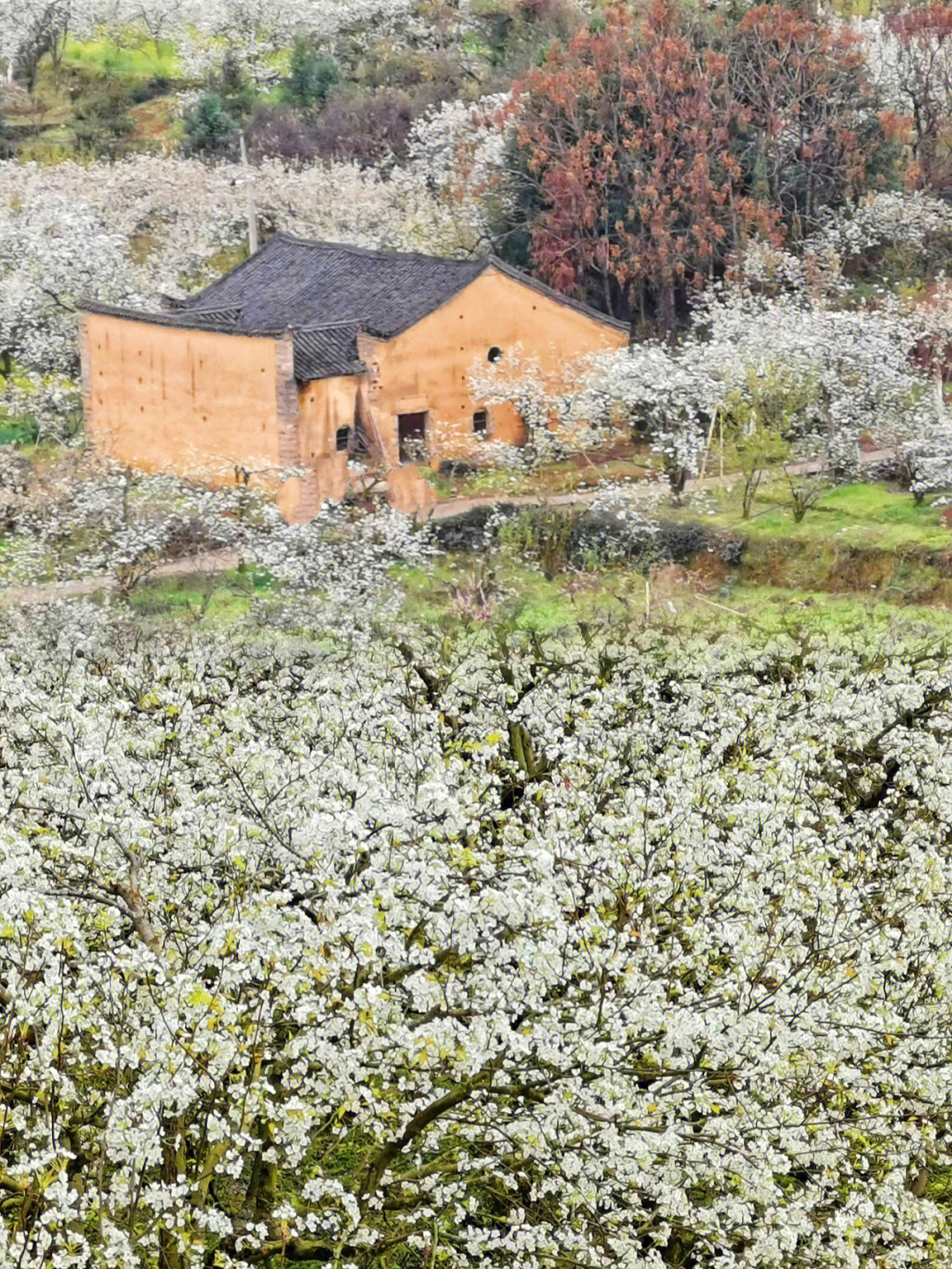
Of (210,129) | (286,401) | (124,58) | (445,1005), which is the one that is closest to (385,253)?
(286,401)

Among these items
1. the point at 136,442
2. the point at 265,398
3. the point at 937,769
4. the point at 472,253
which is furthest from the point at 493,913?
the point at 472,253

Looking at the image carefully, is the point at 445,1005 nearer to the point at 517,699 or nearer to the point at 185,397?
the point at 517,699

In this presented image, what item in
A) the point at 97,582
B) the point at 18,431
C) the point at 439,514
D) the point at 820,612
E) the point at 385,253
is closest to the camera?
the point at 820,612

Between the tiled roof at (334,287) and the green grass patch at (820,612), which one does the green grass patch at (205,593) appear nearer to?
the tiled roof at (334,287)

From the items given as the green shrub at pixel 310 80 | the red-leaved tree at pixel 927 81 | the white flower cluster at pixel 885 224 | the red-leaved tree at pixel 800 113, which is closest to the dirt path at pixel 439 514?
the white flower cluster at pixel 885 224

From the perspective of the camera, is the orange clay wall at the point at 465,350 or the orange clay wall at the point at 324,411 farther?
the orange clay wall at the point at 465,350

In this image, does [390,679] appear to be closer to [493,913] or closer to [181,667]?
[181,667]

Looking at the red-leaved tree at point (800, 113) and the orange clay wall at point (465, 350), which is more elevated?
the red-leaved tree at point (800, 113)
